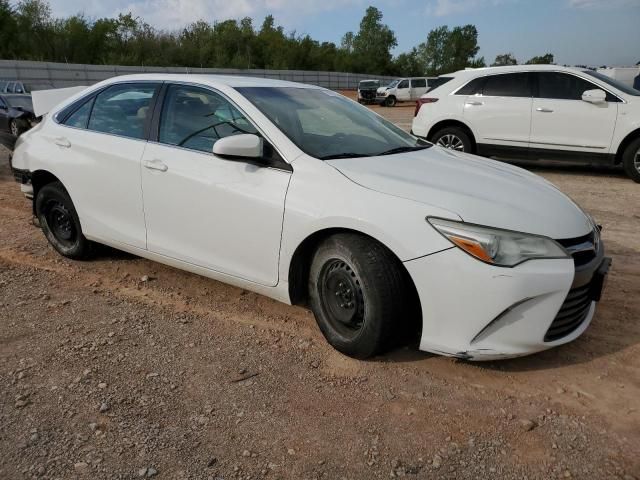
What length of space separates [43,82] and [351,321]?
119 ft

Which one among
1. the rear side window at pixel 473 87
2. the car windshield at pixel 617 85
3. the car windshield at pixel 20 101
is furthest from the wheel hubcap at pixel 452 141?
the car windshield at pixel 20 101

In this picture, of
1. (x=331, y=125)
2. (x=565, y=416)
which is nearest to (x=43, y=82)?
(x=331, y=125)

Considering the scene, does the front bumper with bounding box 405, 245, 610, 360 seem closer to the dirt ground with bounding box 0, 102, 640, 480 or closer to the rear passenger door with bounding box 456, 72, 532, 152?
the dirt ground with bounding box 0, 102, 640, 480

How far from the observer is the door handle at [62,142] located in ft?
14.2

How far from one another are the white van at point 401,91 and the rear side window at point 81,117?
3209 cm

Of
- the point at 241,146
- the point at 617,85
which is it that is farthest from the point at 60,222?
the point at 617,85

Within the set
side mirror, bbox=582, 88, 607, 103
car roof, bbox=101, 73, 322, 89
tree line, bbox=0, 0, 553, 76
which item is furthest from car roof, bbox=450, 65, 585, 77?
tree line, bbox=0, 0, 553, 76

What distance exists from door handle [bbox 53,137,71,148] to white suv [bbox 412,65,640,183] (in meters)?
6.39

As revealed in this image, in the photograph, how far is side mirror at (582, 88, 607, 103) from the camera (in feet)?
26.2

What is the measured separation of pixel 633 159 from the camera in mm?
8016

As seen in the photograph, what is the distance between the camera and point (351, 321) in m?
3.07

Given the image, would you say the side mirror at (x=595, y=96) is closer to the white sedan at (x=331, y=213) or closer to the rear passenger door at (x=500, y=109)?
the rear passenger door at (x=500, y=109)

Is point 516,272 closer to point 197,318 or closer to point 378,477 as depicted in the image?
point 378,477

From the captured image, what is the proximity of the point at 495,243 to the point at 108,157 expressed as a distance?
9.35ft
